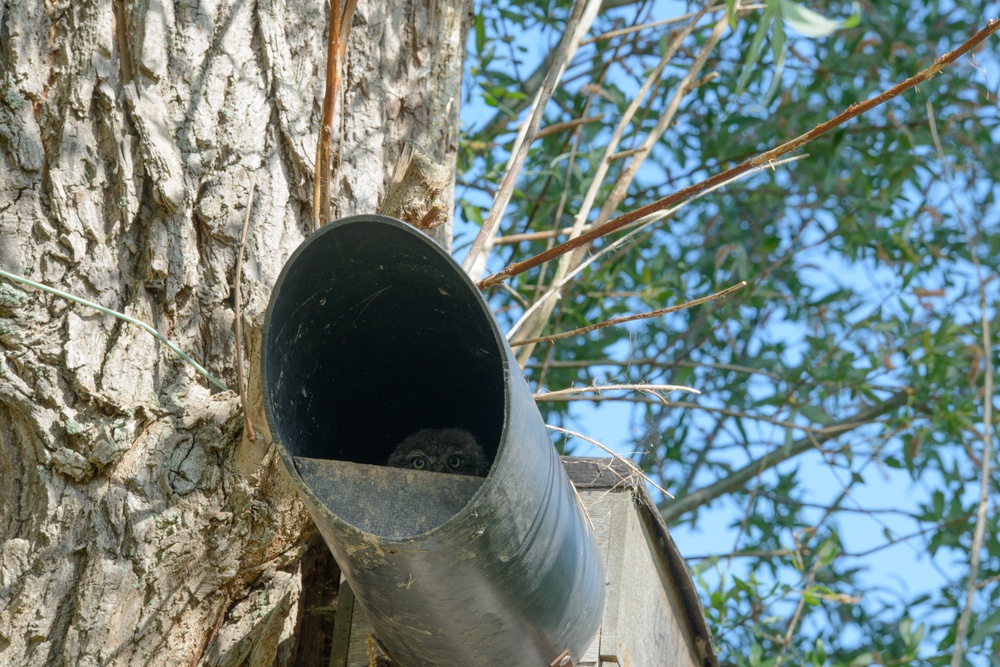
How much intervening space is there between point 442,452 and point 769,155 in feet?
3.46

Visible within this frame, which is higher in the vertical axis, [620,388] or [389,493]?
[620,388]

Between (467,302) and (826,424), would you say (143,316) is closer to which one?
(467,302)

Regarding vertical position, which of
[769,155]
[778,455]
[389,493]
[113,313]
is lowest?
[389,493]

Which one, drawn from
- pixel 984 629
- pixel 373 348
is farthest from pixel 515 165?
pixel 984 629

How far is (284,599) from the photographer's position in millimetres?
2164

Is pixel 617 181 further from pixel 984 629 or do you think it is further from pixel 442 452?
pixel 984 629

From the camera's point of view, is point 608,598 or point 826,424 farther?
point 826,424

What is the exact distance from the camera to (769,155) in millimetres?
1896

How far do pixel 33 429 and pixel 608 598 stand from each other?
1167 millimetres

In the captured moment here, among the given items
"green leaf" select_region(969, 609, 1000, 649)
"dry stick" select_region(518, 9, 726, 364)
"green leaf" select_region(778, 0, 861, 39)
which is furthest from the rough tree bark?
"green leaf" select_region(969, 609, 1000, 649)

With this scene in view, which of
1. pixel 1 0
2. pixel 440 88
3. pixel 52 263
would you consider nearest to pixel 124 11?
pixel 1 0

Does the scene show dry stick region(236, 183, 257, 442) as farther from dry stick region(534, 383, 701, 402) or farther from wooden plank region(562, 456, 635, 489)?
wooden plank region(562, 456, 635, 489)

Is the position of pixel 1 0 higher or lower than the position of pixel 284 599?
higher

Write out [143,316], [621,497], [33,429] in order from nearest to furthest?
[33,429]
[143,316]
[621,497]
